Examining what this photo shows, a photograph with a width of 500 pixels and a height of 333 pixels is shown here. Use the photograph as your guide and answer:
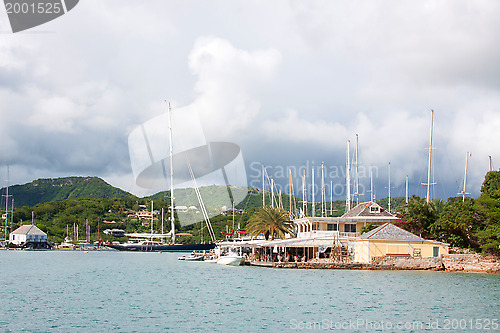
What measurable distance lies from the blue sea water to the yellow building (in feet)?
33.6

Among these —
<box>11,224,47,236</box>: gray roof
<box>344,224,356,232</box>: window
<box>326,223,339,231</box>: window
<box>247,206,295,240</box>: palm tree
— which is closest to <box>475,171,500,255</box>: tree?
<box>344,224,356,232</box>: window

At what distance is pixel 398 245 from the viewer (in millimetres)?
62375

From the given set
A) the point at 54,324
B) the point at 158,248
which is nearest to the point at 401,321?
the point at 54,324

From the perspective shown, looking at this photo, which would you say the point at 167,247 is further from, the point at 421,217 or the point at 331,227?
the point at 421,217

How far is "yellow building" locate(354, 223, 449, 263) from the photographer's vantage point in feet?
203

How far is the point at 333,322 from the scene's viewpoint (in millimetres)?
27391

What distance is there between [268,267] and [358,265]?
Result: 459 inches

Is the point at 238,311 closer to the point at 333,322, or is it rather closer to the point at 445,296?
the point at 333,322

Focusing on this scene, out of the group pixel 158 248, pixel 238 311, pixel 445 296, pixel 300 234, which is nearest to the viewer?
pixel 238 311

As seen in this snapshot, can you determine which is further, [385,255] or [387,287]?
[385,255]

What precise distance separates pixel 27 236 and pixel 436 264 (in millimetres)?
141378

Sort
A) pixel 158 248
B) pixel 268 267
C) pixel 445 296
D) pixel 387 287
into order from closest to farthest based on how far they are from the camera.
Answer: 1. pixel 445 296
2. pixel 387 287
3. pixel 268 267
4. pixel 158 248

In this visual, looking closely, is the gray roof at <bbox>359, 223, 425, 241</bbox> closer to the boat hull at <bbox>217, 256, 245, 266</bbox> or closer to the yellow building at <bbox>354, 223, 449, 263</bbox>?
the yellow building at <bbox>354, 223, 449, 263</bbox>

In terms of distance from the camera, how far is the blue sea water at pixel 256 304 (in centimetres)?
2639
